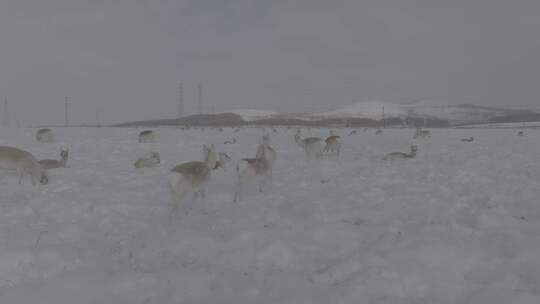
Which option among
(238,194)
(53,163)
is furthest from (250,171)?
(53,163)

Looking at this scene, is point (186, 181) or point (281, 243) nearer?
point (281, 243)

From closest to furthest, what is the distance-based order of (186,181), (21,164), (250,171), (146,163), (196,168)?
1. (186,181)
2. (196,168)
3. (250,171)
4. (21,164)
5. (146,163)

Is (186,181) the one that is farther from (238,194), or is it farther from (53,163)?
(53,163)

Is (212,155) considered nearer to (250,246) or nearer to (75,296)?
(250,246)

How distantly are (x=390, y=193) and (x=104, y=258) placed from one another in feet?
23.5

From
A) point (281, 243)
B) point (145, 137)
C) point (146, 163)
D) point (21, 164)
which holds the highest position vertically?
point (145, 137)

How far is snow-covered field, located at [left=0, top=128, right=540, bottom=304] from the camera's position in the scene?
5039 millimetres

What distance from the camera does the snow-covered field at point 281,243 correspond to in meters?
5.04

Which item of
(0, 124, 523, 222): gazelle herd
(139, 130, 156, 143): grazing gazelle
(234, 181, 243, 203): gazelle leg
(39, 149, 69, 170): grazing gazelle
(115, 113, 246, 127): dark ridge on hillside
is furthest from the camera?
(115, 113, 246, 127): dark ridge on hillside

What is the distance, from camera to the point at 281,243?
6.62 m

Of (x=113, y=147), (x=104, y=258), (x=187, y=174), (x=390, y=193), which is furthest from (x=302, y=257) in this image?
(x=113, y=147)

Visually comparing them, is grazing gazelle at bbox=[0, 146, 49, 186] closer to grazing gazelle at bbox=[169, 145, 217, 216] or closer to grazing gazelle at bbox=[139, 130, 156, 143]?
grazing gazelle at bbox=[169, 145, 217, 216]

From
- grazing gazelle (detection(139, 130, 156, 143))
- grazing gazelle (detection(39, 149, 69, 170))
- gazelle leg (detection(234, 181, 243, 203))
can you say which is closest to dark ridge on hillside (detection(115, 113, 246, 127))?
grazing gazelle (detection(139, 130, 156, 143))

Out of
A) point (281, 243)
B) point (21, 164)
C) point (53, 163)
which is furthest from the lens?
point (53, 163)
